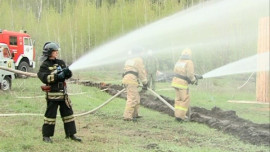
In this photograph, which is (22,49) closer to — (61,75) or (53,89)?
(53,89)

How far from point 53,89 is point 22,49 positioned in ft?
41.4

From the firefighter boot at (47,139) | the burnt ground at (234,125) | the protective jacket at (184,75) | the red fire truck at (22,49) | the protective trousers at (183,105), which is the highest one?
the red fire truck at (22,49)

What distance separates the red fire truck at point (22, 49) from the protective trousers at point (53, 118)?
11220 mm

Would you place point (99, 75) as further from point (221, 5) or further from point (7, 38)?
point (221, 5)

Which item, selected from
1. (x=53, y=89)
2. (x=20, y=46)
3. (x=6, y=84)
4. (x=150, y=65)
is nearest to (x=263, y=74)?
(x=150, y=65)

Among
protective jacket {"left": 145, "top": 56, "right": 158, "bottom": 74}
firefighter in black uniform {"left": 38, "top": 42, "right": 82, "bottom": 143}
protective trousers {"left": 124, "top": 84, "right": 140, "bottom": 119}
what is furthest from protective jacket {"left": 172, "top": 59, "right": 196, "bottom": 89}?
protective jacket {"left": 145, "top": 56, "right": 158, "bottom": 74}

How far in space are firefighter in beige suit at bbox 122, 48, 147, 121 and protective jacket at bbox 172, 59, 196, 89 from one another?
2.29 feet

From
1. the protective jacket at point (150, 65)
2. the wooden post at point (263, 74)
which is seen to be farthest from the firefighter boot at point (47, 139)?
the protective jacket at point (150, 65)

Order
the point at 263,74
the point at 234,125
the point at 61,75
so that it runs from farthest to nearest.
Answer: the point at 263,74
the point at 234,125
the point at 61,75

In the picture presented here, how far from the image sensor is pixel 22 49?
692 inches

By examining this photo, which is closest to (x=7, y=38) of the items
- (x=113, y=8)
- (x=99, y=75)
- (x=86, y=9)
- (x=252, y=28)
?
(x=99, y=75)

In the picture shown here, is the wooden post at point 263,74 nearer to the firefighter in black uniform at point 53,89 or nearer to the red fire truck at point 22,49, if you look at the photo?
the firefighter in black uniform at point 53,89

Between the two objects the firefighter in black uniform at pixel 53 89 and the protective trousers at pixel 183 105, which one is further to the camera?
the protective trousers at pixel 183 105

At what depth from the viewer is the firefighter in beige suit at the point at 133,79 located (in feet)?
26.8
